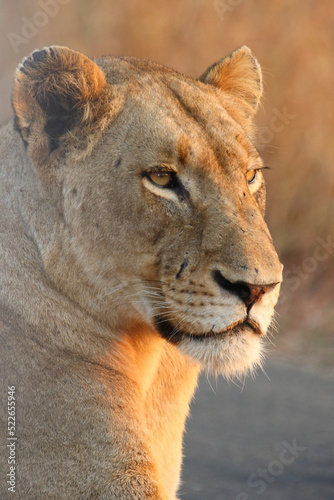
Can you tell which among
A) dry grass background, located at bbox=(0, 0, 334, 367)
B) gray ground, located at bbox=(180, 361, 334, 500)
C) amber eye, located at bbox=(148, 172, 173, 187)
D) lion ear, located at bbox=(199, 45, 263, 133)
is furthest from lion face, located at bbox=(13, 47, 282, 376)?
dry grass background, located at bbox=(0, 0, 334, 367)

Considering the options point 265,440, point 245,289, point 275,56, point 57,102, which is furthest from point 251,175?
point 275,56

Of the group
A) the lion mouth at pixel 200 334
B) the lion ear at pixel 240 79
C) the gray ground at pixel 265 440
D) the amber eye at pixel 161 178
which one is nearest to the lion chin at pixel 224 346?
the lion mouth at pixel 200 334

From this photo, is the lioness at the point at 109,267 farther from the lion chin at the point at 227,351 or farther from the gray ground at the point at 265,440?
the gray ground at the point at 265,440

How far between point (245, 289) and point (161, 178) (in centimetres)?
48

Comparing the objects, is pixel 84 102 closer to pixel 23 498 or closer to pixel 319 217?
pixel 23 498

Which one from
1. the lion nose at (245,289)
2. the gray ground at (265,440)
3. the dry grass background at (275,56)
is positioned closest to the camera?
the lion nose at (245,289)

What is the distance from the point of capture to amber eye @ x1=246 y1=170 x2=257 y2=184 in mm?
2854

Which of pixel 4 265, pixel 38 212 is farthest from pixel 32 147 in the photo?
pixel 4 265

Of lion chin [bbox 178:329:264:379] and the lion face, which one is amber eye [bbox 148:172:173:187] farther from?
lion chin [bbox 178:329:264:379]

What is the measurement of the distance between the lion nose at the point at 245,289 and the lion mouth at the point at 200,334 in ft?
0.21

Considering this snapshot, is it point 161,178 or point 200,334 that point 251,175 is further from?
point 200,334

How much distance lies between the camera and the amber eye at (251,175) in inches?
112

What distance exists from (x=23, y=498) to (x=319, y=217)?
272 inches

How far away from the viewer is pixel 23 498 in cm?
238
